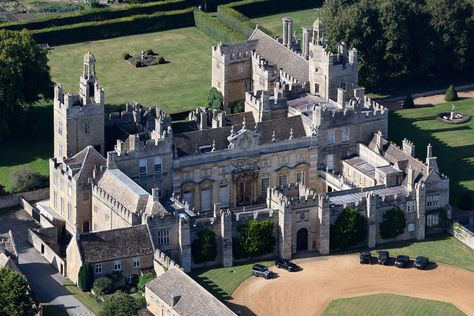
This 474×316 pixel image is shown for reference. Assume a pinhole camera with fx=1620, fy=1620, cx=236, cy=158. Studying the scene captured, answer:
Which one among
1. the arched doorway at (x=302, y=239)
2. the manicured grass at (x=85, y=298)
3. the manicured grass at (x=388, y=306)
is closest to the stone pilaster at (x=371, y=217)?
the arched doorway at (x=302, y=239)

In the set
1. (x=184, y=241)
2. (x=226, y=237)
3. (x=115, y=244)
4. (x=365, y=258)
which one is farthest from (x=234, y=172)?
(x=115, y=244)

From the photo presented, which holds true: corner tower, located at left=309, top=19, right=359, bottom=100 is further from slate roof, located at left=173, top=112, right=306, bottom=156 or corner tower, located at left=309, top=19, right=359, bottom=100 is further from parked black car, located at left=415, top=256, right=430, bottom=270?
parked black car, located at left=415, top=256, right=430, bottom=270

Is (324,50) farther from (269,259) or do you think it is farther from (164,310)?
(164,310)

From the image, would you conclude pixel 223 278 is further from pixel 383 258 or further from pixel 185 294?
pixel 383 258

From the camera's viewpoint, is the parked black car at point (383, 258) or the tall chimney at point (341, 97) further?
the tall chimney at point (341, 97)

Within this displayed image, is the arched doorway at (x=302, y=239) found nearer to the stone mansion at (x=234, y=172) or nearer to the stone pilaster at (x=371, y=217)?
the stone mansion at (x=234, y=172)

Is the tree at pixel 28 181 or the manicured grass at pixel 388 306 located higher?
the tree at pixel 28 181

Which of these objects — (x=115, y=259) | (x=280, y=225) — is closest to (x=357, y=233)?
(x=280, y=225)
